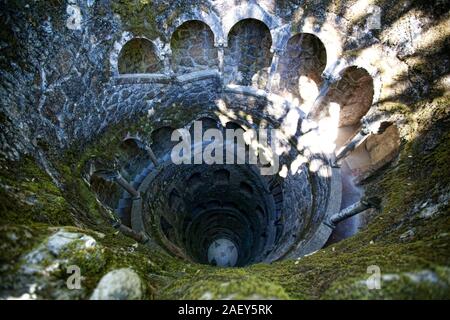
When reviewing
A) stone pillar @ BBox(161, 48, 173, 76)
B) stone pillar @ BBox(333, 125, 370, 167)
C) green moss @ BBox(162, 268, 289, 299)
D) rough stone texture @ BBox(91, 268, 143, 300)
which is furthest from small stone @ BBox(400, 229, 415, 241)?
stone pillar @ BBox(161, 48, 173, 76)

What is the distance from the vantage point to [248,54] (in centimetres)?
1020

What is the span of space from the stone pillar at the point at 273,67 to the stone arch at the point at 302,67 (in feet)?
0.99

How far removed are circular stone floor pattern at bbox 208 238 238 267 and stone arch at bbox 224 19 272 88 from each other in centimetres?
861

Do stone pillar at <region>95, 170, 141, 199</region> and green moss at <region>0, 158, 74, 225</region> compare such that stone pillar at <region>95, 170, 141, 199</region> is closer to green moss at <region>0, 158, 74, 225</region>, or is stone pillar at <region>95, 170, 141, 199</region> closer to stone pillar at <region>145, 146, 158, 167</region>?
stone pillar at <region>145, 146, 158, 167</region>

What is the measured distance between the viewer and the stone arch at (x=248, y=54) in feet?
31.6

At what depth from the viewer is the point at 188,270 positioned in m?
5.02

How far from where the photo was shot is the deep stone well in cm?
305

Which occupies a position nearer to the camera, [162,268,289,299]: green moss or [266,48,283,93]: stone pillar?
[162,268,289,299]: green moss

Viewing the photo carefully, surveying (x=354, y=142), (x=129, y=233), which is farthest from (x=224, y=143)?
(x=129, y=233)

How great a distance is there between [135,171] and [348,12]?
8.04 m

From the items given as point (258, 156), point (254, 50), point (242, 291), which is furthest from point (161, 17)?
point (242, 291)

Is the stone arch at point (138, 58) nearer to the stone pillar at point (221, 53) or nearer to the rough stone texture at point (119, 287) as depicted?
the stone pillar at point (221, 53)

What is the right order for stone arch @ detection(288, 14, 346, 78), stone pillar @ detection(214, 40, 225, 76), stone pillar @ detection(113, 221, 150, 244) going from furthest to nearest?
stone pillar @ detection(214, 40, 225, 76)
stone arch @ detection(288, 14, 346, 78)
stone pillar @ detection(113, 221, 150, 244)

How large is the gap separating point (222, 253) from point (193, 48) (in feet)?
32.5
